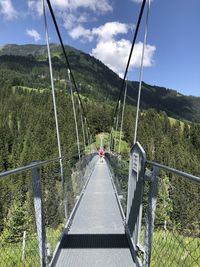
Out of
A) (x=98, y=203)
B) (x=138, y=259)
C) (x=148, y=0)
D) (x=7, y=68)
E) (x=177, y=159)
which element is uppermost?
(x=7, y=68)

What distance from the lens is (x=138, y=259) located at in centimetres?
396

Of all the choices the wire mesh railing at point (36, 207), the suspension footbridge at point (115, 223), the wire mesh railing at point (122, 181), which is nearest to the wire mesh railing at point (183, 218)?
Result: the suspension footbridge at point (115, 223)

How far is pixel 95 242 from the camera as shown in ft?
15.9

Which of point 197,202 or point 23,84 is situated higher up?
point 23,84

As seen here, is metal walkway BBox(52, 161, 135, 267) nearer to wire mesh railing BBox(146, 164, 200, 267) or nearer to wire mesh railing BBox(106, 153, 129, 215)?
wire mesh railing BBox(106, 153, 129, 215)

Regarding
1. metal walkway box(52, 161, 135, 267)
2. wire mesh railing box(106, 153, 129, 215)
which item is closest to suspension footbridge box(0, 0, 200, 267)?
metal walkway box(52, 161, 135, 267)

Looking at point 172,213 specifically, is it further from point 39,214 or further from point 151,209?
point 39,214

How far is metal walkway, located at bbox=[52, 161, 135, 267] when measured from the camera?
13.1 ft

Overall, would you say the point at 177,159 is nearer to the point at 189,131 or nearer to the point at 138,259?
the point at 189,131

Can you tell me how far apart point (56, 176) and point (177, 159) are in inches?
3138

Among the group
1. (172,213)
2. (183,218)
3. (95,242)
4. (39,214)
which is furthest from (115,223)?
(183,218)

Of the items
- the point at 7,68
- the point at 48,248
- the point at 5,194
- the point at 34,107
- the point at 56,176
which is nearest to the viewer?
the point at 5,194

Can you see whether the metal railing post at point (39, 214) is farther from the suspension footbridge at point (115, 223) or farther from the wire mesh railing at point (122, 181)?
the wire mesh railing at point (122, 181)

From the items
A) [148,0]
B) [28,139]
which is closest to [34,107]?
[28,139]
